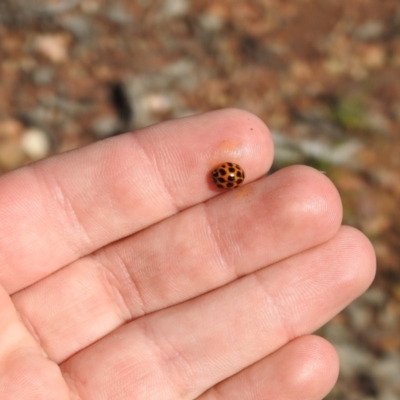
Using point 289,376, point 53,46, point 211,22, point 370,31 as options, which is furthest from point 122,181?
point 370,31

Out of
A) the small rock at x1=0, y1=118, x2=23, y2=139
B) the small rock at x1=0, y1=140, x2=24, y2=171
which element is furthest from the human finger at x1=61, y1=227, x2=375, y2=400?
the small rock at x1=0, y1=118, x2=23, y2=139

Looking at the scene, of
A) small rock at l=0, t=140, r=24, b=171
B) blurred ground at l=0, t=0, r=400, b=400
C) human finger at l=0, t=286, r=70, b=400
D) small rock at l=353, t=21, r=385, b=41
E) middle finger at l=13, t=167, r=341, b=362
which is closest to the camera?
human finger at l=0, t=286, r=70, b=400

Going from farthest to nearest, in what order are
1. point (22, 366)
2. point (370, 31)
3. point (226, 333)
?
1. point (370, 31)
2. point (226, 333)
3. point (22, 366)

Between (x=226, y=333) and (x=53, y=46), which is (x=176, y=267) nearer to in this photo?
(x=226, y=333)

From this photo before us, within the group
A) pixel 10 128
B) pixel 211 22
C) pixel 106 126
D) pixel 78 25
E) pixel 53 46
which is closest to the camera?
pixel 10 128

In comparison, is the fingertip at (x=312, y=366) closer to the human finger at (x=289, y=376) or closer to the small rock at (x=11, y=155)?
the human finger at (x=289, y=376)

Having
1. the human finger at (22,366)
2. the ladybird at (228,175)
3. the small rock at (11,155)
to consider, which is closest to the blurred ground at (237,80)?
the small rock at (11,155)

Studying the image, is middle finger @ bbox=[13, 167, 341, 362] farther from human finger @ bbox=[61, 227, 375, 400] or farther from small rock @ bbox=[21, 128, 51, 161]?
small rock @ bbox=[21, 128, 51, 161]
